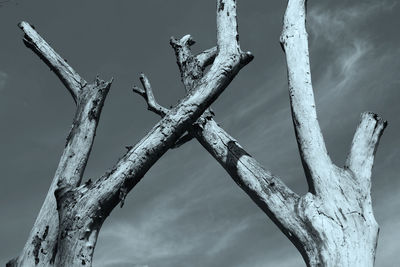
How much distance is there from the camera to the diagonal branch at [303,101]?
5816 millimetres

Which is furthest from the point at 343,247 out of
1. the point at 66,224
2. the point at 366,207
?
the point at 66,224

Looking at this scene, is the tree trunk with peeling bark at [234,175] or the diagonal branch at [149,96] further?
the diagonal branch at [149,96]

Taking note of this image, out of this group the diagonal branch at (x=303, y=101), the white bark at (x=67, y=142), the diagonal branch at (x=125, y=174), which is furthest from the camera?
the diagonal branch at (x=303, y=101)

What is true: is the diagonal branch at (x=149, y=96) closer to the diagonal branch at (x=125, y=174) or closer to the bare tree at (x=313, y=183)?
the bare tree at (x=313, y=183)

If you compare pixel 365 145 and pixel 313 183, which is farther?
pixel 365 145

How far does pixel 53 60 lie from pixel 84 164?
1.65 m

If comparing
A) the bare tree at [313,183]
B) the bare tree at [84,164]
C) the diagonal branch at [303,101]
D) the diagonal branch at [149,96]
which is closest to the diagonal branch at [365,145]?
the bare tree at [313,183]

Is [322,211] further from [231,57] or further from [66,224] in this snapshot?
[66,224]

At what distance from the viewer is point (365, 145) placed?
20.1 feet

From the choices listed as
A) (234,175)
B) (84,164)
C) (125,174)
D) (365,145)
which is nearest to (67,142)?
(84,164)

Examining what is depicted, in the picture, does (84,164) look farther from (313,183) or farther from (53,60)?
(313,183)

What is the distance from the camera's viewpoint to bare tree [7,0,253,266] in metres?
4.68

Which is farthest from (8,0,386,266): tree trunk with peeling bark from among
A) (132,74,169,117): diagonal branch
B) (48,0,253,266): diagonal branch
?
(132,74,169,117): diagonal branch

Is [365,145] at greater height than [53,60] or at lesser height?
lesser
